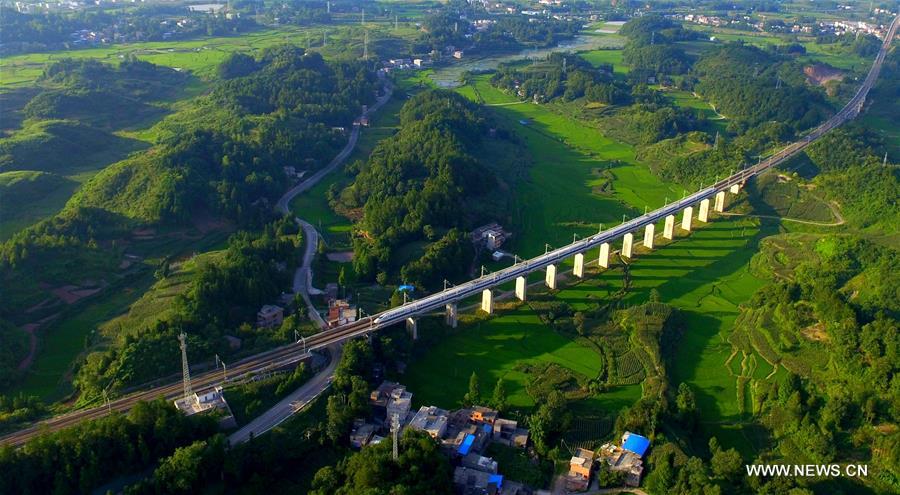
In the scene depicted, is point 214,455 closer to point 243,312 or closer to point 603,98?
point 243,312

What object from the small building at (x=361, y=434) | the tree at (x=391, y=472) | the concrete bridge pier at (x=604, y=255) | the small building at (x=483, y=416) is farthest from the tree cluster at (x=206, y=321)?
the concrete bridge pier at (x=604, y=255)

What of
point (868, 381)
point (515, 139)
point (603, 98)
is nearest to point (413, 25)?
point (603, 98)

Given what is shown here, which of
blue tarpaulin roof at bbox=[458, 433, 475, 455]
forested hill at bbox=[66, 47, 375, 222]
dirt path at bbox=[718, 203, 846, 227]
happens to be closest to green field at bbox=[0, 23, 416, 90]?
forested hill at bbox=[66, 47, 375, 222]

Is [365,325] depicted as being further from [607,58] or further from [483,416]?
[607,58]

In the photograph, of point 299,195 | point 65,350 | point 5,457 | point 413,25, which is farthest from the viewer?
point 413,25

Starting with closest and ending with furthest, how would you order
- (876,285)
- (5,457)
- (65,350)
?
(5,457), (65,350), (876,285)

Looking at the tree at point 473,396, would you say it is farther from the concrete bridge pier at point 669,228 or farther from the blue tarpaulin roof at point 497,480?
the concrete bridge pier at point 669,228

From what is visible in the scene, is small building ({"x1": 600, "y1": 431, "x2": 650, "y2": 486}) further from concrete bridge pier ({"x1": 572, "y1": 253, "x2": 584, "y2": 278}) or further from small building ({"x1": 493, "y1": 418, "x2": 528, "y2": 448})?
concrete bridge pier ({"x1": 572, "y1": 253, "x2": 584, "y2": 278})
